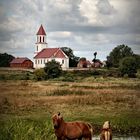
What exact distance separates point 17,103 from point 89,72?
44.9 feet

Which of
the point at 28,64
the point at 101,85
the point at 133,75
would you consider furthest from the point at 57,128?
the point at 28,64

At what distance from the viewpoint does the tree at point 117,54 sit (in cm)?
2853

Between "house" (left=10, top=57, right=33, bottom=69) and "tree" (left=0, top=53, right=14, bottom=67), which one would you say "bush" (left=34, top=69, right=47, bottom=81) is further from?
"tree" (left=0, top=53, right=14, bottom=67)

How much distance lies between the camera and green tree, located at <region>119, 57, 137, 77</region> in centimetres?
2291

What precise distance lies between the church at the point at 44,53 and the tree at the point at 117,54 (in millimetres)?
17387

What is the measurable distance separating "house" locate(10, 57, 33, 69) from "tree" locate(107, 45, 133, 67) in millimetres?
7537

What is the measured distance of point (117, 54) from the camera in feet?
95.6

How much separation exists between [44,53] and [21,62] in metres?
10.9

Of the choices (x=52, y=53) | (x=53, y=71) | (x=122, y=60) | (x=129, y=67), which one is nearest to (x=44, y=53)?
(x=52, y=53)

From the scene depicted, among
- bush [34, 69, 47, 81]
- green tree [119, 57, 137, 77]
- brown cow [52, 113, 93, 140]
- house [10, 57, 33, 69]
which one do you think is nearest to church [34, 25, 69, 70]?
house [10, 57, 33, 69]

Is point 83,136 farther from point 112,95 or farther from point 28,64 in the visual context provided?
point 28,64

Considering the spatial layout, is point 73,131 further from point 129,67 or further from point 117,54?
point 117,54

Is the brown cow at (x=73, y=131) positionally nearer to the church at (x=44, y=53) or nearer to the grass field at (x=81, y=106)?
the grass field at (x=81, y=106)

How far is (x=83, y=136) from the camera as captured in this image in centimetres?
786
